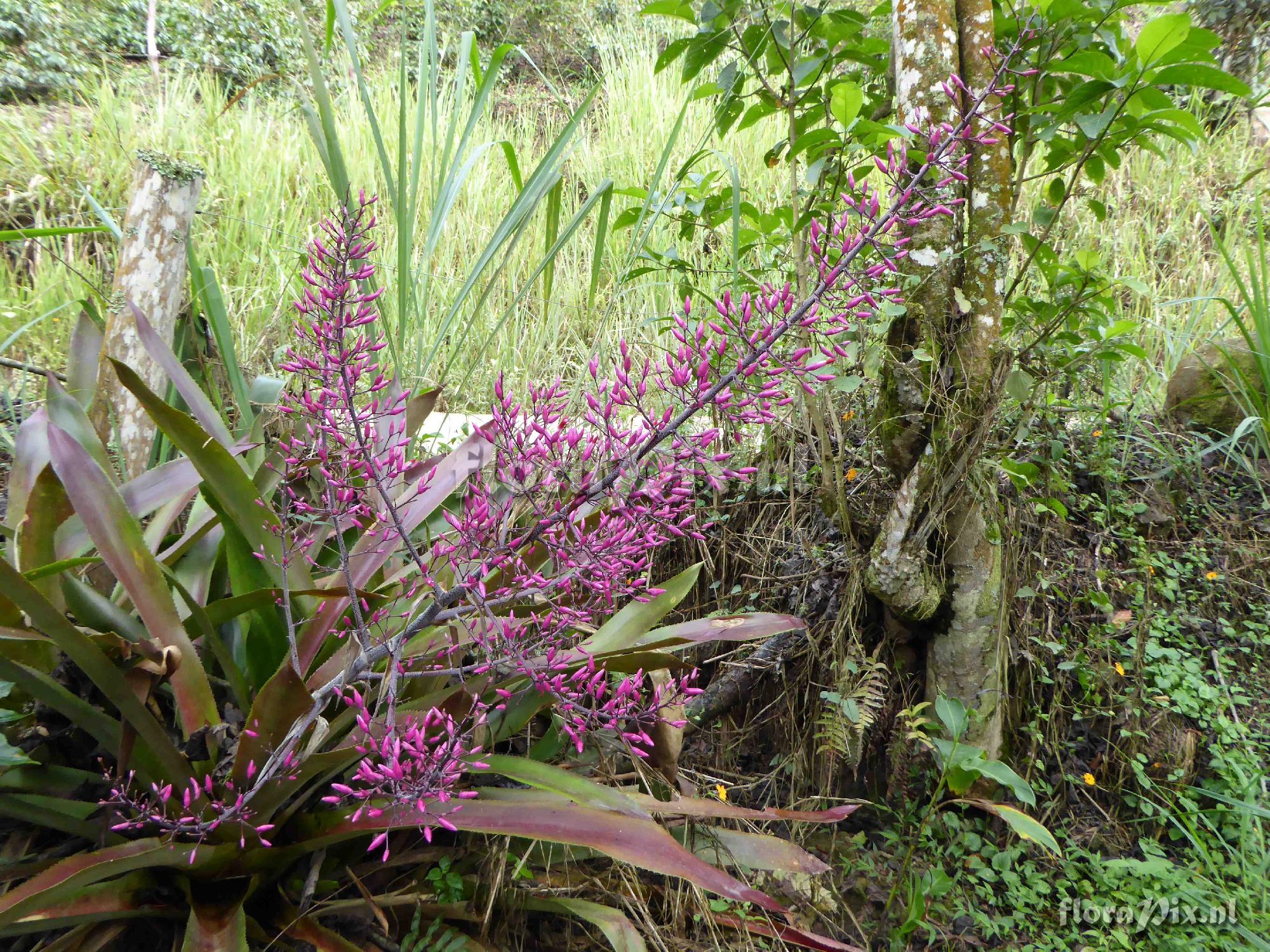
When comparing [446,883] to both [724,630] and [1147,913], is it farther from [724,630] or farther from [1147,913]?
[1147,913]

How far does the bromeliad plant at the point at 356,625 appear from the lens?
90 cm

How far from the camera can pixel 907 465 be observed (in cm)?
199

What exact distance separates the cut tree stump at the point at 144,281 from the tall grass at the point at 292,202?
73 cm

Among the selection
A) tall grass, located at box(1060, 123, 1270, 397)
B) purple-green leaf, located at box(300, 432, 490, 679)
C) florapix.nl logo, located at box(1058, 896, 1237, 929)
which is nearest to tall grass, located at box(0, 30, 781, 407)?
purple-green leaf, located at box(300, 432, 490, 679)

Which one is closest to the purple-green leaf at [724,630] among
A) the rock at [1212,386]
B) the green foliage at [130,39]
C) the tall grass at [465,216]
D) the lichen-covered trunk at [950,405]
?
the lichen-covered trunk at [950,405]

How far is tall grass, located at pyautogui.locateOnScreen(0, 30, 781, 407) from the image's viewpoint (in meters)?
3.34

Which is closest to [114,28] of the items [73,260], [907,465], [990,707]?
[73,260]

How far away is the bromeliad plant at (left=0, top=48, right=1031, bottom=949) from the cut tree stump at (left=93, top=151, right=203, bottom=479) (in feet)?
0.85

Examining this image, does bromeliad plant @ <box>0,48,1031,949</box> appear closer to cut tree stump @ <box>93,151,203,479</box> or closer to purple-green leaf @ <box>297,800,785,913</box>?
purple-green leaf @ <box>297,800,785,913</box>

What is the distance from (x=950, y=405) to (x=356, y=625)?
1429 mm

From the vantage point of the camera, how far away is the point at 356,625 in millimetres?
1107

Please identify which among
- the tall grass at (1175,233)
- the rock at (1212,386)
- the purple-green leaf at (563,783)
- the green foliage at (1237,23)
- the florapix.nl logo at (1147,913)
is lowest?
the florapix.nl logo at (1147,913)

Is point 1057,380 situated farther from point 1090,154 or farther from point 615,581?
point 615,581

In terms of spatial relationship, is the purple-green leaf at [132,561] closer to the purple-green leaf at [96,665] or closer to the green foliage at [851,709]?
the purple-green leaf at [96,665]
